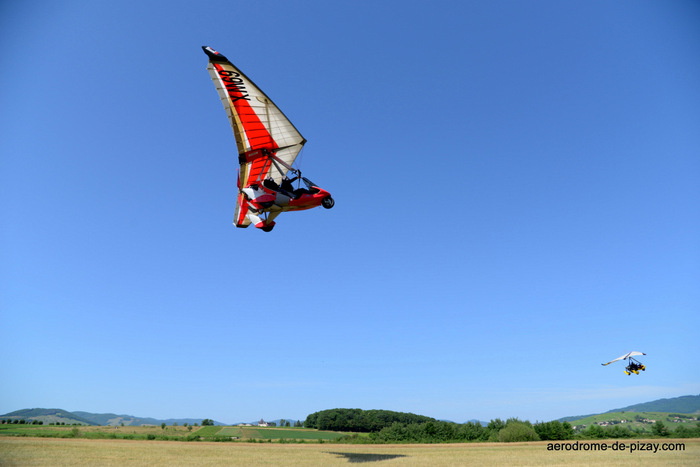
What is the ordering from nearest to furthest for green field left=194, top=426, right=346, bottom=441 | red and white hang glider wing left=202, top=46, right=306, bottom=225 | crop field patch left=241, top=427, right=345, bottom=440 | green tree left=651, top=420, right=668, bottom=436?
red and white hang glider wing left=202, top=46, right=306, bottom=225 < green tree left=651, top=420, right=668, bottom=436 < green field left=194, top=426, right=346, bottom=441 < crop field patch left=241, top=427, right=345, bottom=440

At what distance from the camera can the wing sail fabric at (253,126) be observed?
15258mm

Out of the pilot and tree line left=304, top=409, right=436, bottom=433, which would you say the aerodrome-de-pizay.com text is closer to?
the pilot

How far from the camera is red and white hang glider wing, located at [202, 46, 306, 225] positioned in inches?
601

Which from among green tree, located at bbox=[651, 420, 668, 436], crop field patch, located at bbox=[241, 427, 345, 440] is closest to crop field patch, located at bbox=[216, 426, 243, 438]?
crop field patch, located at bbox=[241, 427, 345, 440]

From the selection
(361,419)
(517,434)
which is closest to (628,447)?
(517,434)

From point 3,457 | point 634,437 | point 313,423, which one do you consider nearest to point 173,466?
point 3,457

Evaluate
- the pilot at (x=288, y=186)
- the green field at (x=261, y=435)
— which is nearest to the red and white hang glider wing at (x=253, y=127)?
the pilot at (x=288, y=186)

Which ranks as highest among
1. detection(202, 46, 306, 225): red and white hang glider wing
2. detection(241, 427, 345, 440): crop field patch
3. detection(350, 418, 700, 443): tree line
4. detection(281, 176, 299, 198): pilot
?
detection(202, 46, 306, 225): red and white hang glider wing

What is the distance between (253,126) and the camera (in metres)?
16.5

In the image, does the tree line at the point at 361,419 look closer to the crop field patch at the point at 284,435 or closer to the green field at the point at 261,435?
the crop field patch at the point at 284,435

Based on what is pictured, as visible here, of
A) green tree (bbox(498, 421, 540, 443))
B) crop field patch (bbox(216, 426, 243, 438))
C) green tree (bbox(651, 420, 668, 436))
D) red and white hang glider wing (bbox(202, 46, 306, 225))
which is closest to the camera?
red and white hang glider wing (bbox(202, 46, 306, 225))

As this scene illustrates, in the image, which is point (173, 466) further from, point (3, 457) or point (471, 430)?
point (471, 430)

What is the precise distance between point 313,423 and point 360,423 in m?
16.4

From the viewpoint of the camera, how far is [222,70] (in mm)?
15102
